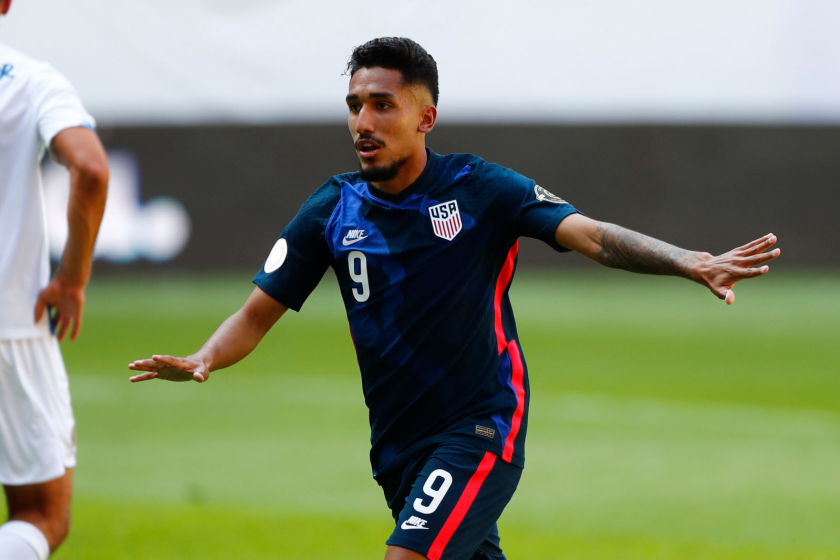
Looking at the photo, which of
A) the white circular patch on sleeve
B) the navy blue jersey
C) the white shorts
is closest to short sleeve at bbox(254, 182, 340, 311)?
the white circular patch on sleeve

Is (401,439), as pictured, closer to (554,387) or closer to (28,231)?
(28,231)

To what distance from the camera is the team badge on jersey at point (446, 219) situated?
3.85 meters

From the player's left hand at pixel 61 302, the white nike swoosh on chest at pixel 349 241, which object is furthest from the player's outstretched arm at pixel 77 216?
the white nike swoosh on chest at pixel 349 241

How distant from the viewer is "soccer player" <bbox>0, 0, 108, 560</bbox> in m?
4.05

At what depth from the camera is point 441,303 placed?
3.82 m

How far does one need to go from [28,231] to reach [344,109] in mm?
14941

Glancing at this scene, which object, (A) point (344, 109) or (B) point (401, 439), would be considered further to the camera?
(A) point (344, 109)

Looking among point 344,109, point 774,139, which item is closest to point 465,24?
point 344,109

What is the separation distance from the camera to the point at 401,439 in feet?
12.6

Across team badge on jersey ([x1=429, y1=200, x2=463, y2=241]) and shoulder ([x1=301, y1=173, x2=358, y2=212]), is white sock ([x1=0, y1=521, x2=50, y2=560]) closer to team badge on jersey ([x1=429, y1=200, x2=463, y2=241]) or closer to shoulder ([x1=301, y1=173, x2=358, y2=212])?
shoulder ([x1=301, y1=173, x2=358, y2=212])

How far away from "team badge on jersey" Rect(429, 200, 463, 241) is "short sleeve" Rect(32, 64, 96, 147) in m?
1.33

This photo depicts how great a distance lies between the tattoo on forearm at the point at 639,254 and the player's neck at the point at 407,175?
29.4 inches

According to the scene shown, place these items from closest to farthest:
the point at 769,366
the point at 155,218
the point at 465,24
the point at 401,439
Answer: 1. the point at 401,439
2. the point at 769,366
3. the point at 155,218
4. the point at 465,24

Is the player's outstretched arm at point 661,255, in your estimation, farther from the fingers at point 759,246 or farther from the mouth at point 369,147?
the mouth at point 369,147
